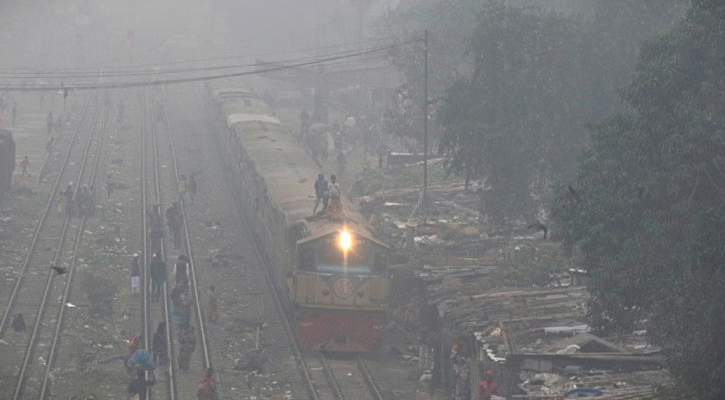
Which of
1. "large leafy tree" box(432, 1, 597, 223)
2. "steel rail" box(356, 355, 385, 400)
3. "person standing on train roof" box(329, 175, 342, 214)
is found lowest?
"steel rail" box(356, 355, 385, 400)

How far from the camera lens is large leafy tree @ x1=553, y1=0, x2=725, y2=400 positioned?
20.2 m

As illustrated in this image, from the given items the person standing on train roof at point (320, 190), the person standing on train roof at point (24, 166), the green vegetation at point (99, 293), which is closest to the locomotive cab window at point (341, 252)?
the person standing on train roof at point (320, 190)

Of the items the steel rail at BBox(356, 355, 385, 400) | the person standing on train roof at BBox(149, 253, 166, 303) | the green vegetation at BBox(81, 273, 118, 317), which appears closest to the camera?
the steel rail at BBox(356, 355, 385, 400)

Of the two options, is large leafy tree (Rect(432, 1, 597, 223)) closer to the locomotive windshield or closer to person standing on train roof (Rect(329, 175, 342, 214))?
person standing on train roof (Rect(329, 175, 342, 214))

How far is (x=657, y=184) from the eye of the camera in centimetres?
2081

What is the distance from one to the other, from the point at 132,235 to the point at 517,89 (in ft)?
38.8

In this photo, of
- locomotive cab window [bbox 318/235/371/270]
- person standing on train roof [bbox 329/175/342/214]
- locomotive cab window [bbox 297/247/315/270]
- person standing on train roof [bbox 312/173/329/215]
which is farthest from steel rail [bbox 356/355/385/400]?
person standing on train roof [bbox 312/173/329/215]

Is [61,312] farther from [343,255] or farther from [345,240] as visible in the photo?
[345,240]

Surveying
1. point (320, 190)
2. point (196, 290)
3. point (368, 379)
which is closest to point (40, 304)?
point (196, 290)

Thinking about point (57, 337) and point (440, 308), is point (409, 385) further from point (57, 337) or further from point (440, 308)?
point (57, 337)

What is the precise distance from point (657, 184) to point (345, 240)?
6876 millimetres

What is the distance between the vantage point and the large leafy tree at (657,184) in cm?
2022

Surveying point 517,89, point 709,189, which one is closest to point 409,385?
point 709,189

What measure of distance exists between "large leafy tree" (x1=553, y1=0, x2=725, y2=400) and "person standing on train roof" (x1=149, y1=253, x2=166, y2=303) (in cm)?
1068
